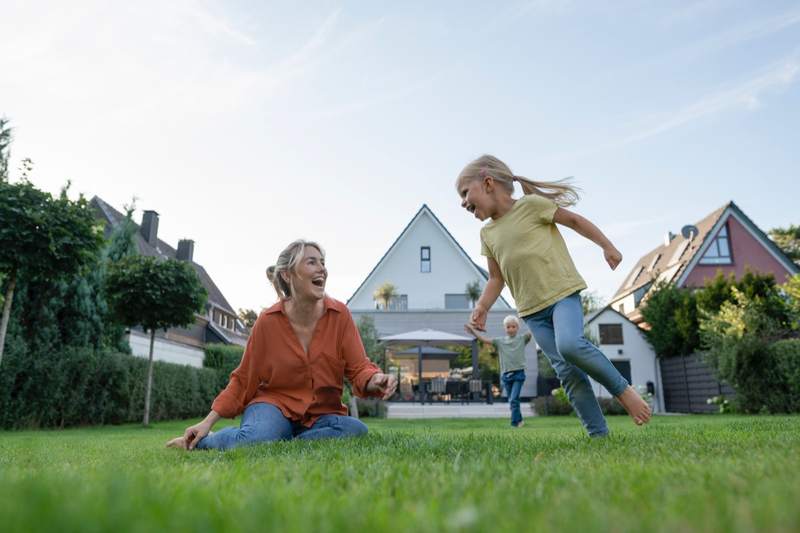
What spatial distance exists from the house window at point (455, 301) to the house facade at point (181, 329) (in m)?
10.6

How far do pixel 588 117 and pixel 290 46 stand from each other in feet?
19.4

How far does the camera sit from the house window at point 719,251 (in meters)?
24.7

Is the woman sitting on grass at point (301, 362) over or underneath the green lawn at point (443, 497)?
over

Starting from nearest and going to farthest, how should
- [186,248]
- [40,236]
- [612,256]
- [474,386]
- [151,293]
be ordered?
[612,256], [40,236], [151,293], [474,386], [186,248]

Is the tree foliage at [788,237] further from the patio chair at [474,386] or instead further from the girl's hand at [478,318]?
the girl's hand at [478,318]

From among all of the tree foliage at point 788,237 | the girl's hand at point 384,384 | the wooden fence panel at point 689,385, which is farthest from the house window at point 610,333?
the tree foliage at point 788,237

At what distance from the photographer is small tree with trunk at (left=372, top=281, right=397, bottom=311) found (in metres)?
24.4

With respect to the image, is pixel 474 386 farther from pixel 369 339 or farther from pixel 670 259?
pixel 670 259

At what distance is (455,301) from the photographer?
84.7ft

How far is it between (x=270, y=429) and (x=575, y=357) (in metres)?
2.00

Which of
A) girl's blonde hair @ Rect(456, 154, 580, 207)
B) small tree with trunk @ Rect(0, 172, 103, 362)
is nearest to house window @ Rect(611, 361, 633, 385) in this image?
small tree with trunk @ Rect(0, 172, 103, 362)

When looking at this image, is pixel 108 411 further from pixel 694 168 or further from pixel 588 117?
pixel 694 168

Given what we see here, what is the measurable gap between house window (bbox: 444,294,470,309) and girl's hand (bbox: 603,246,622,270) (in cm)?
2215

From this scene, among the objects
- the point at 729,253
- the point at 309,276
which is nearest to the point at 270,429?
the point at 309,276
